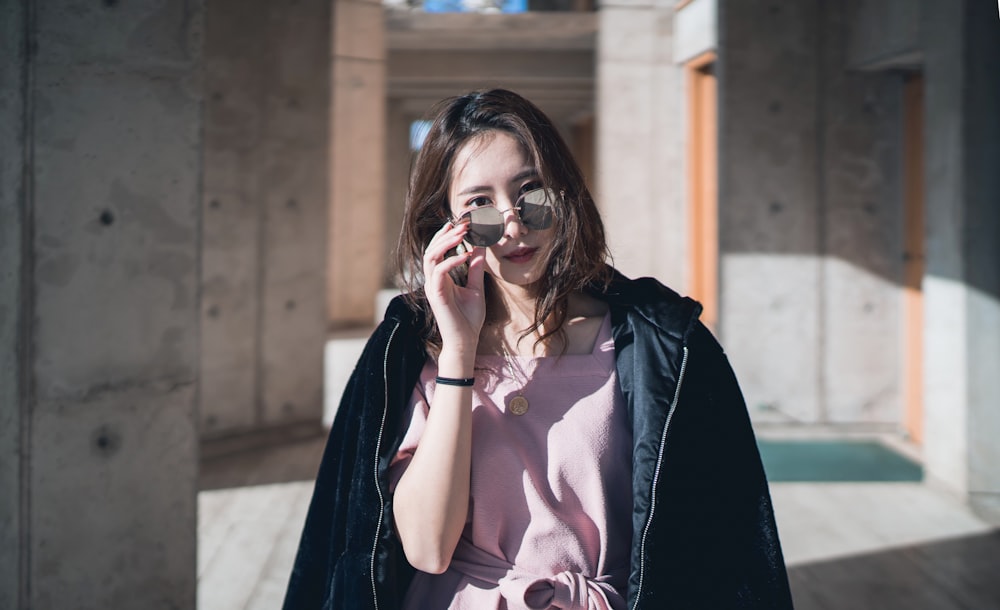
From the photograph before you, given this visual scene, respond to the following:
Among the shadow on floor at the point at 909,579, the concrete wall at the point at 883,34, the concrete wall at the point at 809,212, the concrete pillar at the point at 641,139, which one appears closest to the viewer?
the shadow on floor at the point at 909,579

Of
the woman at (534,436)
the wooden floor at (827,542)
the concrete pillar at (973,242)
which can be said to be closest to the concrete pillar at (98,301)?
the wooden floor at (827,542)

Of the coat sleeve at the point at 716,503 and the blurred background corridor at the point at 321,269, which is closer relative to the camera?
the coat sleeve at the point at 716,503

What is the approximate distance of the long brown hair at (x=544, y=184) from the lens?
1.68 m

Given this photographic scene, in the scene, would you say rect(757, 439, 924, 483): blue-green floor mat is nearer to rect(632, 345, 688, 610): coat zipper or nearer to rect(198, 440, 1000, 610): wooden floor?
rect(198, 440, 1000, 610): wooden floor

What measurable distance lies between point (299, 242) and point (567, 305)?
5.52 meters

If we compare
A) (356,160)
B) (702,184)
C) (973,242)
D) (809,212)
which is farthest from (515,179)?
(356,160)

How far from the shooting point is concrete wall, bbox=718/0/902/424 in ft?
24.6

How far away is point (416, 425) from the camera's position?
1688 mm

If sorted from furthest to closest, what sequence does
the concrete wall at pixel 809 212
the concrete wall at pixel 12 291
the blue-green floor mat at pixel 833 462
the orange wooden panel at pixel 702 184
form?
1. the orange wooden panel at pixel 702 184
2. the concrete wall at pixel 809 212
3. the blue-green floor mat at pixel 833 462
4. the concrete wall at pixel 12 291

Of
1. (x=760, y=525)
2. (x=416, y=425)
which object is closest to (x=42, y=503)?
(x=416, y=425)

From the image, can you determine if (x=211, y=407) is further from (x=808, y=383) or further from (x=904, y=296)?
(x=904, y=296)

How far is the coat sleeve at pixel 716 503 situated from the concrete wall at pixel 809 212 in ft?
20.0

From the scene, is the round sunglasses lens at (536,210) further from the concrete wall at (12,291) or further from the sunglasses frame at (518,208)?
the concrete wall at (12,291)

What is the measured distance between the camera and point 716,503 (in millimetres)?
1644
